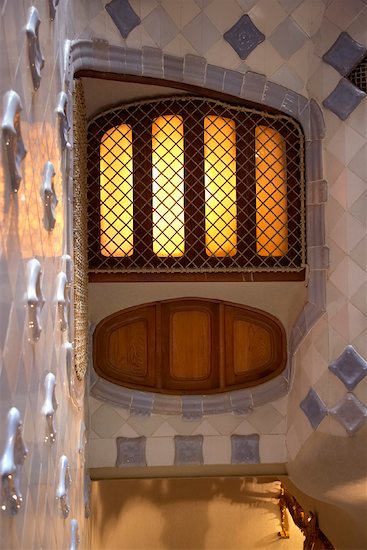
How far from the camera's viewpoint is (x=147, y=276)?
351 cm

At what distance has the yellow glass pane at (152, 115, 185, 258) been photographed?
3.50 meters

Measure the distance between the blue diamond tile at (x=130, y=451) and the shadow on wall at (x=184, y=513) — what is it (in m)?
0.44

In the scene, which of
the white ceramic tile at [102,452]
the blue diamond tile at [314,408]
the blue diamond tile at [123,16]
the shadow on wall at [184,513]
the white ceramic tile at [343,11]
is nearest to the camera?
the blue diamond tile at [123,16]

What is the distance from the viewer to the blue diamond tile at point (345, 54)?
3141mm

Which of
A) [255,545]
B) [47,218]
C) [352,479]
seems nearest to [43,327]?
[47,218]

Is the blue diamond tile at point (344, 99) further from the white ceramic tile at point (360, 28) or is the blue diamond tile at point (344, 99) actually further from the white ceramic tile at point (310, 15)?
the white ceramic tile at point (310, 15)

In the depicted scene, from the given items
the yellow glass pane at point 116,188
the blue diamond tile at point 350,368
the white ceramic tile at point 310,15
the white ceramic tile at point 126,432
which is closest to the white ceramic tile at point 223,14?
the white ceramic tile at point 310,15

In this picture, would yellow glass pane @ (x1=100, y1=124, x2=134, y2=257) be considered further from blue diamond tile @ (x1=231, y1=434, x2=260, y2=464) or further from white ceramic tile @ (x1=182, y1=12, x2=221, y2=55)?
blue diamond tile @ (x1=231, y1=434, x2=260, y2=464)

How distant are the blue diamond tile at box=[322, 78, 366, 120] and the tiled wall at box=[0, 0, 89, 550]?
1426mm

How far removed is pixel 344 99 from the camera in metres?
3.17

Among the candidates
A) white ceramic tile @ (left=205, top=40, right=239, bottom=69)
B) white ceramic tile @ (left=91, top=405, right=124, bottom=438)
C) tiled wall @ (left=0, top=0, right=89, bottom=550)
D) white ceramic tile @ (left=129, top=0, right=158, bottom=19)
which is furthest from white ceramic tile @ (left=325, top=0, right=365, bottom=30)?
white ceramic tile @ (left=91, top=405, right=124, bottom=438)

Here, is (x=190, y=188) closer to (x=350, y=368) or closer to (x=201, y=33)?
(x=201, y=33)

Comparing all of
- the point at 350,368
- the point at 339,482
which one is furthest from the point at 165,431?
the point at 350,368

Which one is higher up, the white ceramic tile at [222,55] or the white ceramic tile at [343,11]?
the white ceramic tile at [343,11]
